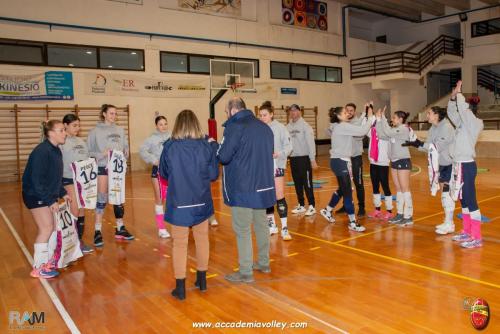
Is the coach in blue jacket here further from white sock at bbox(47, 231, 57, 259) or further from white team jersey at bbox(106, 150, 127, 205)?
white team jersey at bbox(106, 150, 127, 205)

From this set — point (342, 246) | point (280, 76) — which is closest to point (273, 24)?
point (280, 76)

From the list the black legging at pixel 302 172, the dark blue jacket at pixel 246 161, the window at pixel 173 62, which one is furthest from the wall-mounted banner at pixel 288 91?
the dark blue jacket at pixel 246 161

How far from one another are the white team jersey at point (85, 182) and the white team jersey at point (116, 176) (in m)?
0.24

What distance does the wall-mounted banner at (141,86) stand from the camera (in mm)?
13922

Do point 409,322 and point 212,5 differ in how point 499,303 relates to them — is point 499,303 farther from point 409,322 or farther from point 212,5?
point 212,5

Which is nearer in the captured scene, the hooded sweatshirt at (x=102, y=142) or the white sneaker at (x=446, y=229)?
the hooded sweatshirt at (x=102, y=142)

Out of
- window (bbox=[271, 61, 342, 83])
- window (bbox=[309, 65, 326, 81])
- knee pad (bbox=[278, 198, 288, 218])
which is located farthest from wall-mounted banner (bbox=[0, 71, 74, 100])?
window (bbox=[309, 65, 326, 81])

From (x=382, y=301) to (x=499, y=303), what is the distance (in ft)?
2.91

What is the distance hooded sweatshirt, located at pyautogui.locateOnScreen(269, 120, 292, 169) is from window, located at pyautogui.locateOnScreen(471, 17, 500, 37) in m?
19.8

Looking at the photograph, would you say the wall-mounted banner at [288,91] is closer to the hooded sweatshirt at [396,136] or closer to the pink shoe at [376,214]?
the pink shoe at [376,214]

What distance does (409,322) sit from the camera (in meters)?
3.01

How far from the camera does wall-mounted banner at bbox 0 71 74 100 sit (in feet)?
40.7

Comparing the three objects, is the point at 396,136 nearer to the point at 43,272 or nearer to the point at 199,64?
the point at 43,272

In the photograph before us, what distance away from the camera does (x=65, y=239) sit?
4484 millimetres
